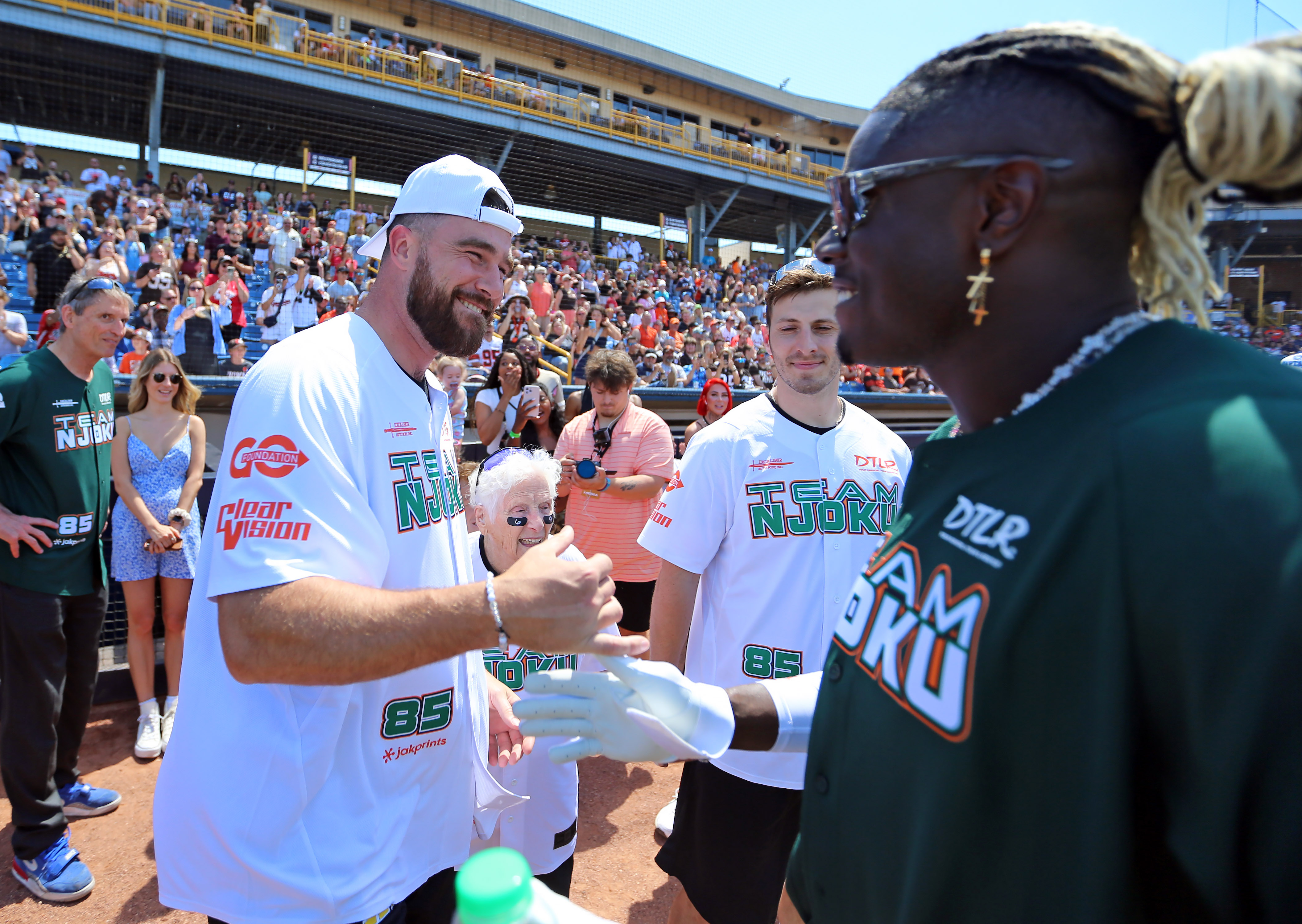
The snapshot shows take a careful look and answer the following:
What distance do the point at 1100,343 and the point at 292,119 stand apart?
85.7 ft

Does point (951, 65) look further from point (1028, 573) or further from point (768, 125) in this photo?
point (768, 125)

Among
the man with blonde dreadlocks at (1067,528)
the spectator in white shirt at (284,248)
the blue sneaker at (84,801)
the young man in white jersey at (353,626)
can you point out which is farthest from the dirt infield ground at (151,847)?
the spectator in white shirt at (284,248)

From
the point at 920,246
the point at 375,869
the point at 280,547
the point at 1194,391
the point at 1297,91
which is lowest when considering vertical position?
the point at 375,869

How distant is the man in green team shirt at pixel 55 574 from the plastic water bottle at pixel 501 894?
3.50 metres

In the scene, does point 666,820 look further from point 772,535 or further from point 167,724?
point 167,724

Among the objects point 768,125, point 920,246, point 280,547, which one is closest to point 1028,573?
point 920,246

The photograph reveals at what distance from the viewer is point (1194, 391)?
2.74ft

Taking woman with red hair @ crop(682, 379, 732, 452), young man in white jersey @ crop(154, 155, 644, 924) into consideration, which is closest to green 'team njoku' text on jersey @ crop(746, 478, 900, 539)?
young man in white jersey @ crop(154, 155, 644, 924)

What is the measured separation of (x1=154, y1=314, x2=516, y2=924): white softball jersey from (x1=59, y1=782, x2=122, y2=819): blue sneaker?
2.74 meters

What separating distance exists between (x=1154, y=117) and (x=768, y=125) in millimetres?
41190

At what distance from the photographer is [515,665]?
2660 mm

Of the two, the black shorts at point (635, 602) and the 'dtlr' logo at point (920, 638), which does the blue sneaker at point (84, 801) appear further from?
the 'dtlr' logo at point (920, 638)

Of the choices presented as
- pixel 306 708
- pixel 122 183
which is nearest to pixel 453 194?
pixel 306 708

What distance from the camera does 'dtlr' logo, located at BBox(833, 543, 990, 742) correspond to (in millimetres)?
969
